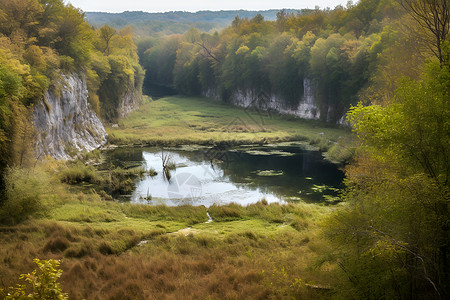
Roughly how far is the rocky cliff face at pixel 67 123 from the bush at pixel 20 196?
34.9 ft

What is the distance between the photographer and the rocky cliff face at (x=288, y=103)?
61.9 m

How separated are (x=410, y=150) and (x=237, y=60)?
79018mm

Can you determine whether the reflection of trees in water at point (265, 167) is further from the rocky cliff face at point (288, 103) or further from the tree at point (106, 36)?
the tree at point (106, 36)

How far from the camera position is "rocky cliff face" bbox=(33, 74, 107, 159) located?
93.0ft

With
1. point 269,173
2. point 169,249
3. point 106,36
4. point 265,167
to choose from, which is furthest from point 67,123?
point 106,36

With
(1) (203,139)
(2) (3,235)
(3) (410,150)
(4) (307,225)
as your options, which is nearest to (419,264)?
(3) (410,150)

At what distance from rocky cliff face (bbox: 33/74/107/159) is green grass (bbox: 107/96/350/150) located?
13.9 ft

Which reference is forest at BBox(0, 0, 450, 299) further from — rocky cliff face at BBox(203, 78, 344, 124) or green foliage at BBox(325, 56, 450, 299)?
rocky cliff face at BBox(203, 78, 344, 124)

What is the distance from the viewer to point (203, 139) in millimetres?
46406

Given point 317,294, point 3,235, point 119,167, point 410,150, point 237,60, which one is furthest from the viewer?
point 237,60

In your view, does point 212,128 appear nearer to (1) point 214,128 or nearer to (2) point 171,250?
(1) point 214,128

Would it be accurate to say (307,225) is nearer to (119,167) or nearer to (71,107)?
(119,167)

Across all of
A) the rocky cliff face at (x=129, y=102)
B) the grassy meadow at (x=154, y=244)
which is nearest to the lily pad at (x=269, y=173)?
the grassy meadow at (x=154, y=244)

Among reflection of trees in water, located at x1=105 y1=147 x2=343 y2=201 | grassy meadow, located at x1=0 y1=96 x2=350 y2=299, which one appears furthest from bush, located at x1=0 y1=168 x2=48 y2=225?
reflection of trees in water, located at x1=105 y1=147 x2=343 y2=201
